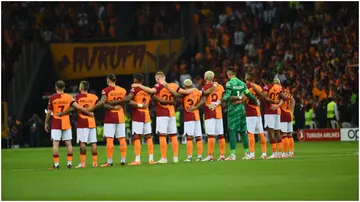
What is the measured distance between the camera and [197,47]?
4969 cm

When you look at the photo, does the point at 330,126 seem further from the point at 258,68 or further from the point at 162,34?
the point at 162,34

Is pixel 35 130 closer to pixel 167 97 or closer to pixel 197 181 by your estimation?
pixel 167 97

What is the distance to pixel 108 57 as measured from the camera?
1941 inches

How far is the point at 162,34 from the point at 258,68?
6326 mm

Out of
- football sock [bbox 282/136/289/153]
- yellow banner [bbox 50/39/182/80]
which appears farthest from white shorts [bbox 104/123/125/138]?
yellow banner [bbox 50/39/182/80]

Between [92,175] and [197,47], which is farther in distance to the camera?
[197,47]

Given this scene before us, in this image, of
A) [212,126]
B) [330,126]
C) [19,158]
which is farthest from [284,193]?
[330,126]

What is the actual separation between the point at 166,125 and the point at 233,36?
948 inches

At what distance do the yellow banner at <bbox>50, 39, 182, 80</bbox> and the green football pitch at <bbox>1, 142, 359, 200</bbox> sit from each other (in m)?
22.0

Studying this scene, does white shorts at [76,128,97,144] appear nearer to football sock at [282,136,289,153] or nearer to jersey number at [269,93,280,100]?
jersey number at [269,93,280,100]

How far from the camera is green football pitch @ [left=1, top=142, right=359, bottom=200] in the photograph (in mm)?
17266

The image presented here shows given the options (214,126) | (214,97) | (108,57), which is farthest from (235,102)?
(108,57)

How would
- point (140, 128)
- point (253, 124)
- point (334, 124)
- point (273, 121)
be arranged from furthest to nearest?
point (334, 124) → point (273, 121) → point (253, 124) → point (140, 128)

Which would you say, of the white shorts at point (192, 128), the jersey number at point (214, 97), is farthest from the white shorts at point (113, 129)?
the jersey number at point (214, 97)
